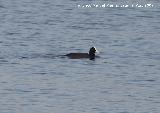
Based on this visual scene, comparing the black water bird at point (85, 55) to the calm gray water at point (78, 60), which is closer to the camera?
the calm gray water at point (78, 60)

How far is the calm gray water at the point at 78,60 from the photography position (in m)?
26.6

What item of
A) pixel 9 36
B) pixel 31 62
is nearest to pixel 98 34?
pixel 9 36

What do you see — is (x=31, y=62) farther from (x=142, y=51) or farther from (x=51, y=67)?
(x=142, y=51)

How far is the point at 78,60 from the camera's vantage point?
35.1m

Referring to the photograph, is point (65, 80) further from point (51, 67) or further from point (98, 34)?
point (98, 34)

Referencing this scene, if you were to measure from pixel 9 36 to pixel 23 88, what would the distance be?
1333 centimetres

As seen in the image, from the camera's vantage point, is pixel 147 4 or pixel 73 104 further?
pixel 147 4

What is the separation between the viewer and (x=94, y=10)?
54.3 meters

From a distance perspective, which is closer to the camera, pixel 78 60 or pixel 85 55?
pixel 78 60

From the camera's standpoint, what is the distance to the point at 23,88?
28266 millimetres

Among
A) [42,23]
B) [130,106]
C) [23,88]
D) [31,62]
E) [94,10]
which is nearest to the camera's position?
[130,106]

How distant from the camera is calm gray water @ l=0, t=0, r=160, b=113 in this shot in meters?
26.6

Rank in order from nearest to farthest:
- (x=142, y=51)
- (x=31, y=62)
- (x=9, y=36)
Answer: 1. (x=31, y=62)
2. (x=142, y=51)
3. (x=9, y=36)

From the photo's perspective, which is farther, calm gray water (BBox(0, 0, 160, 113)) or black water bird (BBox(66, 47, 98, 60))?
black water bird (BBox(66, 47, 98, 60))
